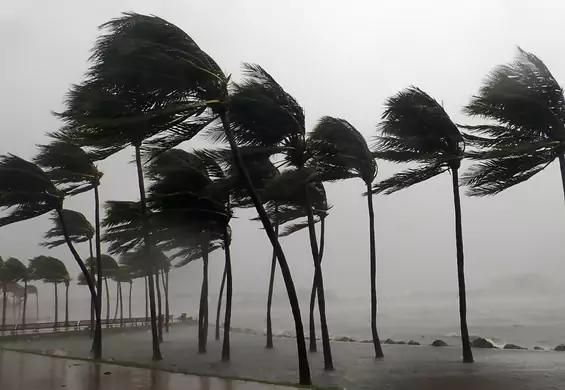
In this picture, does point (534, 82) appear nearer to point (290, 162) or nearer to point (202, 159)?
point (290, 162)

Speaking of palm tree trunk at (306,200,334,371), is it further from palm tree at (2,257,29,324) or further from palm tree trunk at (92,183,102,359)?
palm tree at (2,257,29,324)

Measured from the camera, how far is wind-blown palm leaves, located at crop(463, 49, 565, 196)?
514 inches

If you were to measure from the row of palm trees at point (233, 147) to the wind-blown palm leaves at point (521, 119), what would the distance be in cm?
3

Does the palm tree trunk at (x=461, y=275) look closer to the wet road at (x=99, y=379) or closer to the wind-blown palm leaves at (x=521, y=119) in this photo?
the wind-blown palm leaves at (x=521, y=119)

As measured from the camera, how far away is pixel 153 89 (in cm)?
1194

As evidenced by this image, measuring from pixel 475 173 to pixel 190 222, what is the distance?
1106 centimetres

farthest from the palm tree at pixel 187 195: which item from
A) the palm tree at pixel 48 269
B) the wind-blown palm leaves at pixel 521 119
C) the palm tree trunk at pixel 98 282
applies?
the palm tree at pixel 48 269

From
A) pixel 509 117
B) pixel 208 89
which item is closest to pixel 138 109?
pixel 208 89

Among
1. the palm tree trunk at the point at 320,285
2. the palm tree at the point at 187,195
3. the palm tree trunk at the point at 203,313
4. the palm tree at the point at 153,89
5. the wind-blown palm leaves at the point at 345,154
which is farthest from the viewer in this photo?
the palm tree trunk at the point at 203,313

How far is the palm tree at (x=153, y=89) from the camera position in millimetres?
11477

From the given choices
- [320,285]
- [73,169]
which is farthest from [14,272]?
[320,285]

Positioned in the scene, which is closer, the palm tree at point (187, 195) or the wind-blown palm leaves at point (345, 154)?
the wind-blown palm leaves at point (345, 154)

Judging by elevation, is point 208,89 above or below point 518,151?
above

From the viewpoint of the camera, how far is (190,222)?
21234 millimetres
